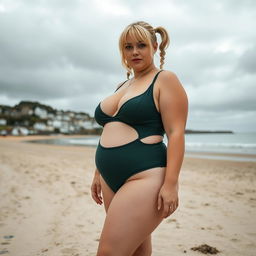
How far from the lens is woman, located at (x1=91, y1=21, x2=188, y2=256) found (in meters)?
1.46

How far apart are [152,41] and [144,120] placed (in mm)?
577

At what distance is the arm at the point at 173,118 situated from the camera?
1.47 m

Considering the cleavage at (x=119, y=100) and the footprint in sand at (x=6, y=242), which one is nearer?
the cleavage at (x=119, y=100)

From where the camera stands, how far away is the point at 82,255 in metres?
2.95

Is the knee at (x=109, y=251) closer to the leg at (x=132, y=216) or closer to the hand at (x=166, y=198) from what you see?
the leg at (x=132, y=216)

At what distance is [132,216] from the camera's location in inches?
56.9

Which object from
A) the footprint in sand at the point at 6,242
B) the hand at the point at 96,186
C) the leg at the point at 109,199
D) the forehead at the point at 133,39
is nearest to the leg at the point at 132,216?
the leg at the point at 109,199

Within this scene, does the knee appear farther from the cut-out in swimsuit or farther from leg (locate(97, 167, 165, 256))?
the cut-out in swimsuit

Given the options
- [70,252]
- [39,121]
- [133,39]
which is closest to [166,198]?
[133,39]

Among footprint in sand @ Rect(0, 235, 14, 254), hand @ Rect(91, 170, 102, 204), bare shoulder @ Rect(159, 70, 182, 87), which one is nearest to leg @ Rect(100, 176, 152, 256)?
hand @ Rect(91, 170, 102, 204)

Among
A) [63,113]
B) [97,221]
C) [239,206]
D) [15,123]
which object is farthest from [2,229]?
[63,113]

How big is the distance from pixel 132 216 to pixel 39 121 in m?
96.1

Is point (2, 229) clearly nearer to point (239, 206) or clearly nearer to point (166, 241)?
point (166, 241)

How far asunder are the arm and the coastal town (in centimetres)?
7053
